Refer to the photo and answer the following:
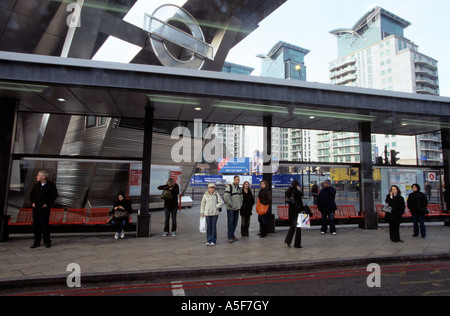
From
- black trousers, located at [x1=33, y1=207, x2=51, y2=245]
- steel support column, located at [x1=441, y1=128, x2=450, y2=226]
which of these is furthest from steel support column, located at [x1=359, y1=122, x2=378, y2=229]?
black trousers, located at [x1=33, y1=207, x2=51, y2=245]

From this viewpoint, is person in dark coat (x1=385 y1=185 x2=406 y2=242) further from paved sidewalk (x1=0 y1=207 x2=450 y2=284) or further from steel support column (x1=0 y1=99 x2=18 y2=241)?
steel support column (x1=0 y1=99 x2=18 y2=241)

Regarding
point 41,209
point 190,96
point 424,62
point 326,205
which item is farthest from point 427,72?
point 41,209

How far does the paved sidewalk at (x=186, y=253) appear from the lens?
4.89 m

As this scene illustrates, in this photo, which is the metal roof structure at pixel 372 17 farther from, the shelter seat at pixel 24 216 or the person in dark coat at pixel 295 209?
the shelter seat at pixel 24 216

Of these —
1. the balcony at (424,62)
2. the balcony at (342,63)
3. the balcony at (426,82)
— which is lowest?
the balcony at (426,82)

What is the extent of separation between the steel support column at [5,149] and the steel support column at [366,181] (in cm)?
1172

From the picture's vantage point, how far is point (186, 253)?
20.0ft

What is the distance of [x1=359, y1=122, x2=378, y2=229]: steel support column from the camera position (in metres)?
9.80

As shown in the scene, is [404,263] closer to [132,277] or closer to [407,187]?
[132,277]

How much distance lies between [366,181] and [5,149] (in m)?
12.1

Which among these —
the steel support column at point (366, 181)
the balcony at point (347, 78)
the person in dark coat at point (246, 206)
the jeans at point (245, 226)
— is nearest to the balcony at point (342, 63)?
the balcony at point (347, 78)

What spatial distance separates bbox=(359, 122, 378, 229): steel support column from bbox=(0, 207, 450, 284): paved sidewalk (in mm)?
1169

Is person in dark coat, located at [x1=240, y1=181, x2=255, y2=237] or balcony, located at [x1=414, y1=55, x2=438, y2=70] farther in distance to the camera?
balcony, located at [x1=414, y1=55, x2=438, y2=70]

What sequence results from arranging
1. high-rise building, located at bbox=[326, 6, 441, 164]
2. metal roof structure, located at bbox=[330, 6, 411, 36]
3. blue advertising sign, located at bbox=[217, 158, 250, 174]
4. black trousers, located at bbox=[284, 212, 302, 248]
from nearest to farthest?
black trousers, located at bbox=[284, 212, 302, 248] → blue advertising sign, located at bbox=[217, 158, 250, 174] → high-rise building, located at bbox=[326, 6, 441, 164] → metal roof structure, located at bbox=[330, 6, 411, 36]
